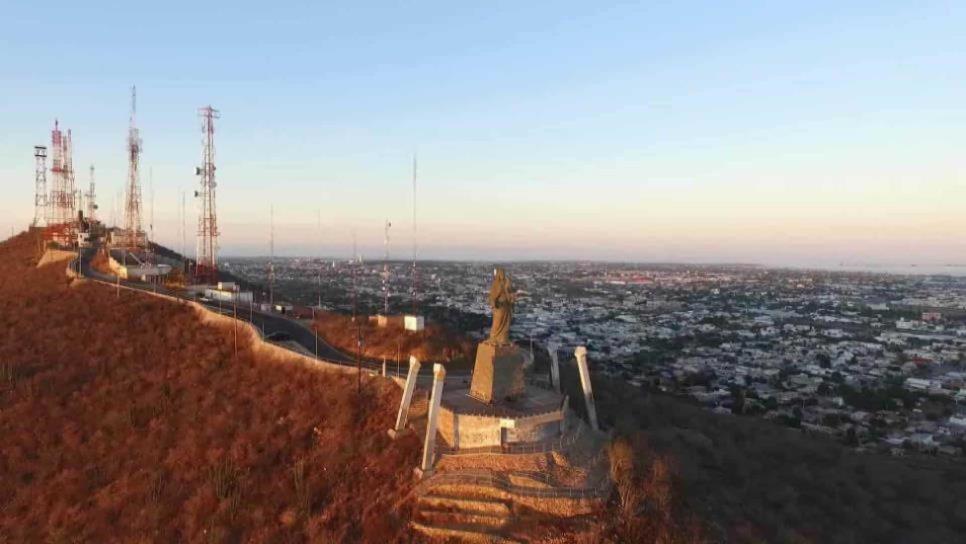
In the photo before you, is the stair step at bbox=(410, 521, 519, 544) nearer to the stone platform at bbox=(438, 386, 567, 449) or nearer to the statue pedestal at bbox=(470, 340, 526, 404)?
the stone platform at bbox=(438, 386, 567, 449)

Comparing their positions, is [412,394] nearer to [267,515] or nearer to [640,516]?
[267,515]

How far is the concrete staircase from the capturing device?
1399cm

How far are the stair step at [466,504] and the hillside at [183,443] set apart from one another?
0.75 metres

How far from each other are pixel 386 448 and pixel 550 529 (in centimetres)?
591

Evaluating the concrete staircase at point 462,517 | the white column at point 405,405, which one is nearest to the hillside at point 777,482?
the concrete staircase at point 462,517

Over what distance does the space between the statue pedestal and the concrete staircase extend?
358 centimetres

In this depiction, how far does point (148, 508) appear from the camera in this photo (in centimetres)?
1738

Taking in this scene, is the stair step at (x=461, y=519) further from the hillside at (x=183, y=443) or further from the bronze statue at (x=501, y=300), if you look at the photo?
the bronze statue at (x=501, y=300)

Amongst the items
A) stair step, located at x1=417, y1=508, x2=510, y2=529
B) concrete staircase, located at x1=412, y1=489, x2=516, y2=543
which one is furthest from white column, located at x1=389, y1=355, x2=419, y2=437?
stair step, located at x1=417, y1=508, x2=510, y2=529

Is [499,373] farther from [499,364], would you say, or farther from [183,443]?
[183,443]

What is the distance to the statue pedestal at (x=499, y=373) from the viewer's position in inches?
706

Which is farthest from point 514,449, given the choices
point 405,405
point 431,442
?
point 405,405

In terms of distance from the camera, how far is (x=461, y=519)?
47.4ft

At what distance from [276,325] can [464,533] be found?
19381 millimetres
